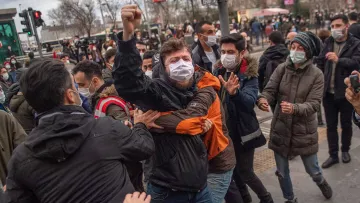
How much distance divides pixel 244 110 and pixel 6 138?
2165 millimetres

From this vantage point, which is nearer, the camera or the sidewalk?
the camera

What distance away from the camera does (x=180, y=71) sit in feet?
7.55

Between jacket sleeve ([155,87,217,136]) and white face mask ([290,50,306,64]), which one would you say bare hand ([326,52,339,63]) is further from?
jacket sleeve ([155,87,217,136])

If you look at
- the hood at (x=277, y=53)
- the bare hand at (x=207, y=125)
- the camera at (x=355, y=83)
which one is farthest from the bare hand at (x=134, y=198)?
the hood at (x=277, y=53)

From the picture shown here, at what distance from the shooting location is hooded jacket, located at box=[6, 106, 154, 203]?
149 cm

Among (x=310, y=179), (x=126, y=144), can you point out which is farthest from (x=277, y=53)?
(x=126, y=144)

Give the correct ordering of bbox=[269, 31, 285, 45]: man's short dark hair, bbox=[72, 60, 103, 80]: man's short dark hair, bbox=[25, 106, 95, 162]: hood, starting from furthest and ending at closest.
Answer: bbox=[269, 31, 285, 45]: man's short dark hair, bbox=[72, 60, 103, 80]: man's short dark hair, bbox=[25, 106, 95, 162]: hood

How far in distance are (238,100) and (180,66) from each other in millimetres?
873

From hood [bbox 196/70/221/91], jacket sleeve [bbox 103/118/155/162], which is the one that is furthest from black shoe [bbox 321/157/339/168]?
jacket sleeve [bbox 103/118/155/162]

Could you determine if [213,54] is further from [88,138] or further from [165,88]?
[88,138]

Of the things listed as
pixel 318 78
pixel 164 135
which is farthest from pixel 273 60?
pixel 164 135

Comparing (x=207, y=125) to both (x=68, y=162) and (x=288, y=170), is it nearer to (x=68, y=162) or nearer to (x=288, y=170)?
(x=68, y=162)

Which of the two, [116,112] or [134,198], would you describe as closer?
[134,198]

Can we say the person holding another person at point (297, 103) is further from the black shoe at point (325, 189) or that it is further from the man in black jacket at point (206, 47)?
the man in black jacket at point (206, 47)
